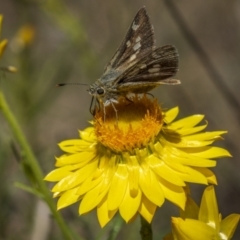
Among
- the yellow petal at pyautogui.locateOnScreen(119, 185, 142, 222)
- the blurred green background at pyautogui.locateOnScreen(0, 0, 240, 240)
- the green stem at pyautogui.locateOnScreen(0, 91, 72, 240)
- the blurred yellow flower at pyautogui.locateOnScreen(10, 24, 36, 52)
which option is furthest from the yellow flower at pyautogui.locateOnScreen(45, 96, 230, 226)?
the blurred yellow flower at pyautogui.locateOnScreen(10, 24, 36, 52)

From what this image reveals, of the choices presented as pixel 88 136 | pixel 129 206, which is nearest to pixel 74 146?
pixel 88 136

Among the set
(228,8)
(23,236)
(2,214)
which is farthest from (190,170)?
(228,8)

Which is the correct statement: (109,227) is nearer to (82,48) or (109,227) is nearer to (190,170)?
(190,170)

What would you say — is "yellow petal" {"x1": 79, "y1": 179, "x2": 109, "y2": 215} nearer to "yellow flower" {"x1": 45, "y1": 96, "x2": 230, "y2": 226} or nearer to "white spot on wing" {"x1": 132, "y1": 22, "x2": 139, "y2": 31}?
"yellow flower" {"x1": 45, "y1": 96, "x2": 230, "y2": 226}

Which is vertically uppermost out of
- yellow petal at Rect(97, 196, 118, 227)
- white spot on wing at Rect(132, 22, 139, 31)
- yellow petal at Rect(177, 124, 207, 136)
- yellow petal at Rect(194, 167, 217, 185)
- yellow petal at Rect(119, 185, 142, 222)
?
white spot on wing at Rect(132, 22, 139, 31)

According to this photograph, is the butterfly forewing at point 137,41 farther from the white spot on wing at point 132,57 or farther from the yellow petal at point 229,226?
the yellow petal at point 229,226

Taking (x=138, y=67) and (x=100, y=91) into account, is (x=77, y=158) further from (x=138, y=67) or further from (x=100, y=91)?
A: (x=138, y=67)
